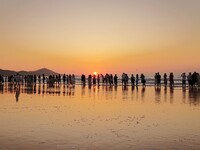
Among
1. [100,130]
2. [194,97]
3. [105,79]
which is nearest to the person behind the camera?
[100,130]

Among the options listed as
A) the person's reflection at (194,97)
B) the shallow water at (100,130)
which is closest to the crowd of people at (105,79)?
the person's reflection at (194,97)

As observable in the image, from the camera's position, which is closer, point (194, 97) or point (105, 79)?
point (194, 97)

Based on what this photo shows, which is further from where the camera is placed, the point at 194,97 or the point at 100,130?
the point at 194,97

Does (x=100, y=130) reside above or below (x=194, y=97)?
below

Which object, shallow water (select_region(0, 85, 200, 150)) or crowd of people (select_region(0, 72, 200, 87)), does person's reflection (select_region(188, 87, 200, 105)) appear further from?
crowd of people (select_region(0, 72, 200, 87))

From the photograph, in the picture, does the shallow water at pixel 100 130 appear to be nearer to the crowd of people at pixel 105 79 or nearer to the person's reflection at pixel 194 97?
the person's reflection at pixel 194 97

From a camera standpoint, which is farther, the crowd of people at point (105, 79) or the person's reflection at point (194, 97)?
the crowd of people at point (105, 79)

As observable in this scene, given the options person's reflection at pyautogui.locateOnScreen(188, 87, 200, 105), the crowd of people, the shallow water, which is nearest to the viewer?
the shallow water

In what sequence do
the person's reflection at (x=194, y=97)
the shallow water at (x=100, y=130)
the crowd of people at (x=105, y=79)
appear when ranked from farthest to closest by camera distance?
the crowd of people at (x=105, y=79)
the person's reflection at (x=194, y=97)
the shallow water at (x=100, y=130)

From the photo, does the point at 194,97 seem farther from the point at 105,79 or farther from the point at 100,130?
the point at 105,79

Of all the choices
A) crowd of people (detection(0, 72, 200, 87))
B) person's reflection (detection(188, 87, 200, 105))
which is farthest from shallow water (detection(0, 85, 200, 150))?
crowd of people (detection(0, 72, 200, 87))

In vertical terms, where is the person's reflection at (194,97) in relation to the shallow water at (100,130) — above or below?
above

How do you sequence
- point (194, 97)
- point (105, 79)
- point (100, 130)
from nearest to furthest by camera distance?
point (100, 130) → point (194, 97) → point (105, 79)

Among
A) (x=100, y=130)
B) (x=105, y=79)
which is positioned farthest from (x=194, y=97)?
(x=105, y=79)
